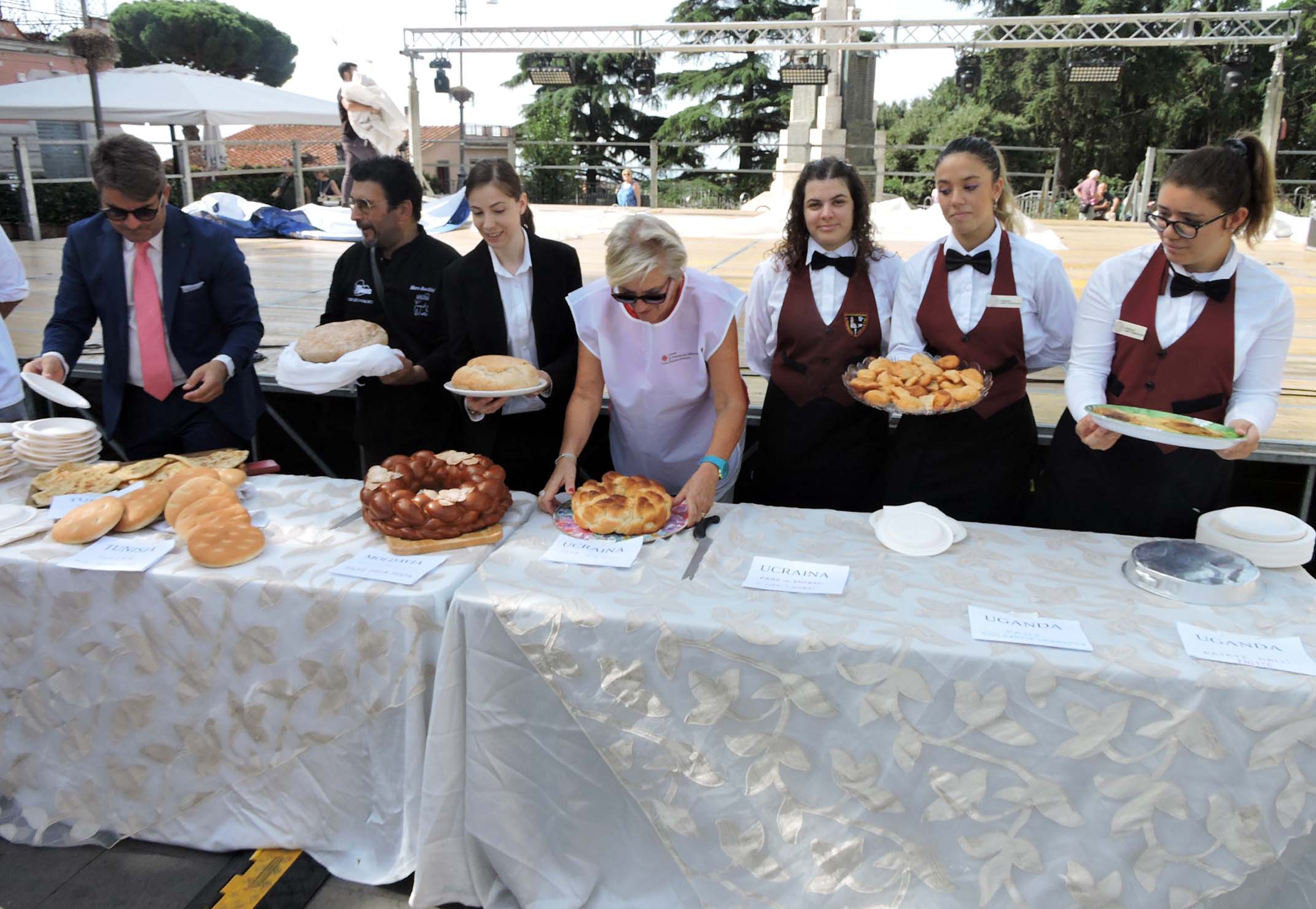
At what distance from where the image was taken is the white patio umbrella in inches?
447

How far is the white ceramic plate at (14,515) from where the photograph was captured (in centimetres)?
194

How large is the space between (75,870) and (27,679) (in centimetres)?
42

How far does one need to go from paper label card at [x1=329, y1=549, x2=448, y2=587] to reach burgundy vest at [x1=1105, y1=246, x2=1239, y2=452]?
1.47m

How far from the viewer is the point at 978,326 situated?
2.17 m

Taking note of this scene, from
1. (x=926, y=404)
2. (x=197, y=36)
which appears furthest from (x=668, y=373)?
(x=197, y=36)

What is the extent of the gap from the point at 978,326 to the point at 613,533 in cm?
99

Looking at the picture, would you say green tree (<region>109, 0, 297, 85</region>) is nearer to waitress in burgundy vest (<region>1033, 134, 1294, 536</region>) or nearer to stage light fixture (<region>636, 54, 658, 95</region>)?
stage light fixture (<region>636, 54, 658, 95</region>)

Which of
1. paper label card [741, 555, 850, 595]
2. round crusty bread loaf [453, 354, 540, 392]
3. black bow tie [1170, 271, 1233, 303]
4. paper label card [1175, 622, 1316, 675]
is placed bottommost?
paper label card [1175, 622, 1316, 675]

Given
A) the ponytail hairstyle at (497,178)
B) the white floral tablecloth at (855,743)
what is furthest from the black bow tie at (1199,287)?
the ponytail hairstyle at (497,178)

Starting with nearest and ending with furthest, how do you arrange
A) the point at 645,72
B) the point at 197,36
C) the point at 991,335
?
the point at 991,335, the point at 645,72, the point at 197,36

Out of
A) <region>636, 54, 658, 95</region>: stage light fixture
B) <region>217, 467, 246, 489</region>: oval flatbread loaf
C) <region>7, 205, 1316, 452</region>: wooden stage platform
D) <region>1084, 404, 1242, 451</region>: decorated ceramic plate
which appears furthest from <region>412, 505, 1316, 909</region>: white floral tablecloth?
<region>636, 54, 658, 95</region>: stage light fixture

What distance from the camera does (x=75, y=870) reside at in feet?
6.30

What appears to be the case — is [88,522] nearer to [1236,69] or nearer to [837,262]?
[837,262]

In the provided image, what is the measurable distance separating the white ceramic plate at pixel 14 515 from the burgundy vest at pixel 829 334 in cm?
176
